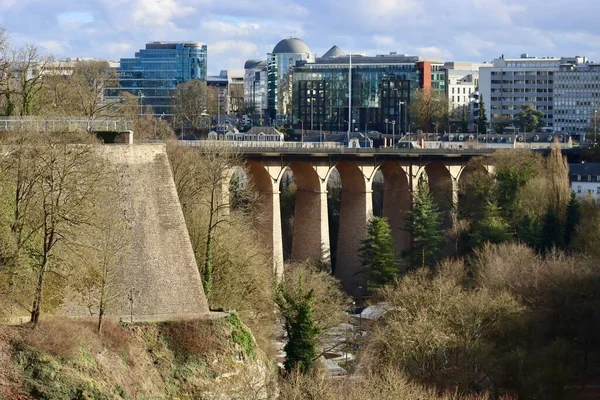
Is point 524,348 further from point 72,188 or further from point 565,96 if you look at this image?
point 565,96

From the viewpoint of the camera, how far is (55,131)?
5016 cm

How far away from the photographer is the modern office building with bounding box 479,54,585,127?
526 ft

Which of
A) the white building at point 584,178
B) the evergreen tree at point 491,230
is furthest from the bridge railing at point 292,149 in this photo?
the evergreen tree at point 491,230

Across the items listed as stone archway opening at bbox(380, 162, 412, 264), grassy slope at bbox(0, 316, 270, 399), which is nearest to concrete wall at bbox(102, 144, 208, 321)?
grassy slope at bbox(0, 316, 270, 399)

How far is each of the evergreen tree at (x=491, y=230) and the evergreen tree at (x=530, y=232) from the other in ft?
2.39

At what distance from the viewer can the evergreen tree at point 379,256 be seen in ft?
263

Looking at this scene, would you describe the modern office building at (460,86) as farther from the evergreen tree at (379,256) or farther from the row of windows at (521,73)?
the evergreen tree at (379,256)

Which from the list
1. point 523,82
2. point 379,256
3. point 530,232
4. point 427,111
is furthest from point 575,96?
point 379,256

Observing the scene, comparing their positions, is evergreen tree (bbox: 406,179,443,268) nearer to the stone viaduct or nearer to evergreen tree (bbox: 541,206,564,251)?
the stone viaduct

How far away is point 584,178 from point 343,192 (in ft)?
56.6

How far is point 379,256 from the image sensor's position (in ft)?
265

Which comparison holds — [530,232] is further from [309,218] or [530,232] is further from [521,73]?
[521,73]

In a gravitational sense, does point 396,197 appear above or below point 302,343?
above

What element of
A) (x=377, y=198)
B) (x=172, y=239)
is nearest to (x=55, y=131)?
(x=172, y=239)
